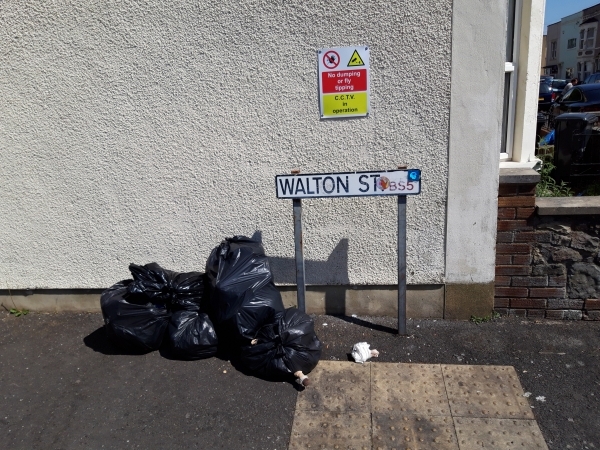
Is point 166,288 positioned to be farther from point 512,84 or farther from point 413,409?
point 512,84

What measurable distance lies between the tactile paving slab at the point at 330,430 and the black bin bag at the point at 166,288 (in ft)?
3.95

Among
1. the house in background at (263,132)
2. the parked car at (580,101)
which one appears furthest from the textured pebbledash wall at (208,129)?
the parked car at (580,101)

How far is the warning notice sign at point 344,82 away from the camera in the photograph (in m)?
3.53

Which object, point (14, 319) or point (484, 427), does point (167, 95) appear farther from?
point (484, 427)

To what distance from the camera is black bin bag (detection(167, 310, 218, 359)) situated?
3.56m

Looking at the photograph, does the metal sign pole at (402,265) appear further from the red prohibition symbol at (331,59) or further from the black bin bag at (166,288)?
the black bin bag at (166,288)

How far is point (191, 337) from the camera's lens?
11.7ft

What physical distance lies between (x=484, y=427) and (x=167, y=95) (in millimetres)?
2986

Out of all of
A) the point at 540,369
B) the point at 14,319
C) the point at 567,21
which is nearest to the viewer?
the point at 540,369

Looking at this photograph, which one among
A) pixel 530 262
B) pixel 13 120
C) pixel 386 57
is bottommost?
pixel 530 262

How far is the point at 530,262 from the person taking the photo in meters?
3.83

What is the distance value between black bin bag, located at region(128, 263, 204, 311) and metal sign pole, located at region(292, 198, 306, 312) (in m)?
0.73

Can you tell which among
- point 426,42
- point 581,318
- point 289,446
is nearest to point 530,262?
point 581,318

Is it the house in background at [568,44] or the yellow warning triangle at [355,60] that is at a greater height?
the house in background at [568,44]
